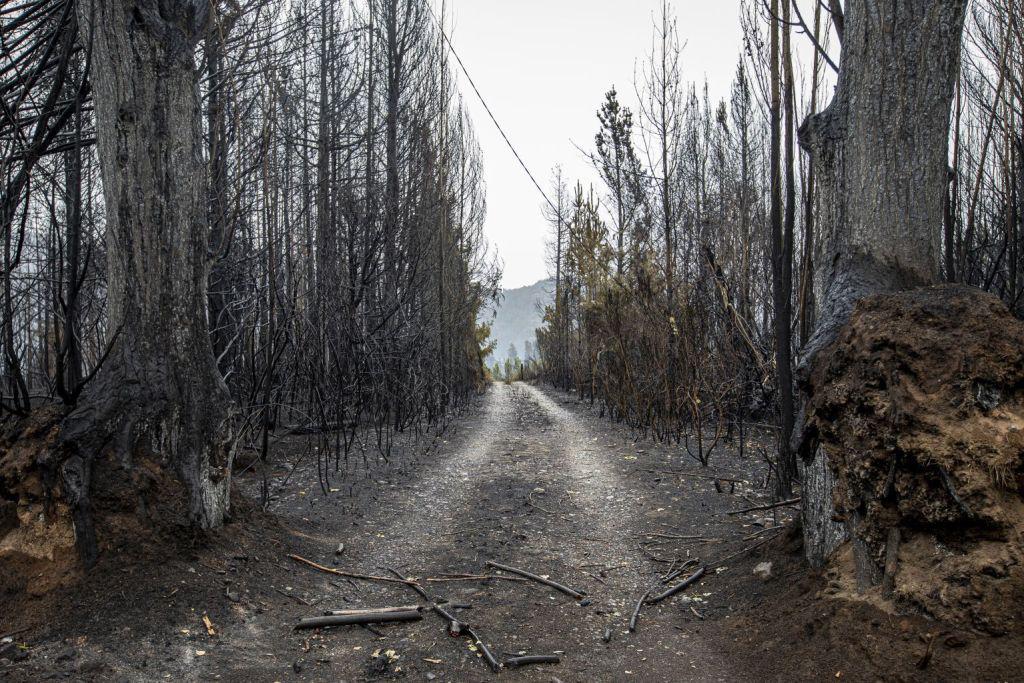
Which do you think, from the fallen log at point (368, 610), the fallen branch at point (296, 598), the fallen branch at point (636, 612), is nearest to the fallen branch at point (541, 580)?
the fallen branch at point (636, 612)

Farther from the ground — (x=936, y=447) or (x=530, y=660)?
(x=936, y=447)

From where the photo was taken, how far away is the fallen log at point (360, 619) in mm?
2873

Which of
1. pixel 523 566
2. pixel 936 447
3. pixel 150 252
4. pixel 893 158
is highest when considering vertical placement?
pixel 893 158

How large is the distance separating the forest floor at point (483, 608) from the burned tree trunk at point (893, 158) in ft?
2.11

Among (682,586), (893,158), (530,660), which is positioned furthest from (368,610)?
(893,158)

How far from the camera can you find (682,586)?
3.31 metres

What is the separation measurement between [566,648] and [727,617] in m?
0.78

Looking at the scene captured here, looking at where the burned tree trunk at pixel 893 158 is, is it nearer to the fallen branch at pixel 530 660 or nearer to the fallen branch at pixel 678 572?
the fallen branch at pixel 678 572

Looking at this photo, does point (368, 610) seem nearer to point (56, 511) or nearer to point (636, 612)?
point (636, 612)

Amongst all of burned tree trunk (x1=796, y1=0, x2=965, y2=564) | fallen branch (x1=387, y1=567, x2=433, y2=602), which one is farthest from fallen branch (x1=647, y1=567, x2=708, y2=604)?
fallen branch (x1=387, y1=567, x2=433, y2=602)

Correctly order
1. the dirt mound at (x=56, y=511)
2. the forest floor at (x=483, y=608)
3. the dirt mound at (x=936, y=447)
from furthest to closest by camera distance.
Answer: the dirt mound at (x=56, y=511), the forest floor at (x=483, y=608), the dirt mound at (x=936, y=447)

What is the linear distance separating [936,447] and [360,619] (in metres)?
2.55

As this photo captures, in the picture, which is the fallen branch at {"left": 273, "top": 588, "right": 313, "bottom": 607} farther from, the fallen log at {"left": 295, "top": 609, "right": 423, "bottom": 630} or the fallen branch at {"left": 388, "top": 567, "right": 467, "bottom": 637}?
the fallen branch at {"left": 388, "top": 567, "right": 467, "bottom": 637}

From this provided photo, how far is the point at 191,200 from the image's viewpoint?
342 centimetres
